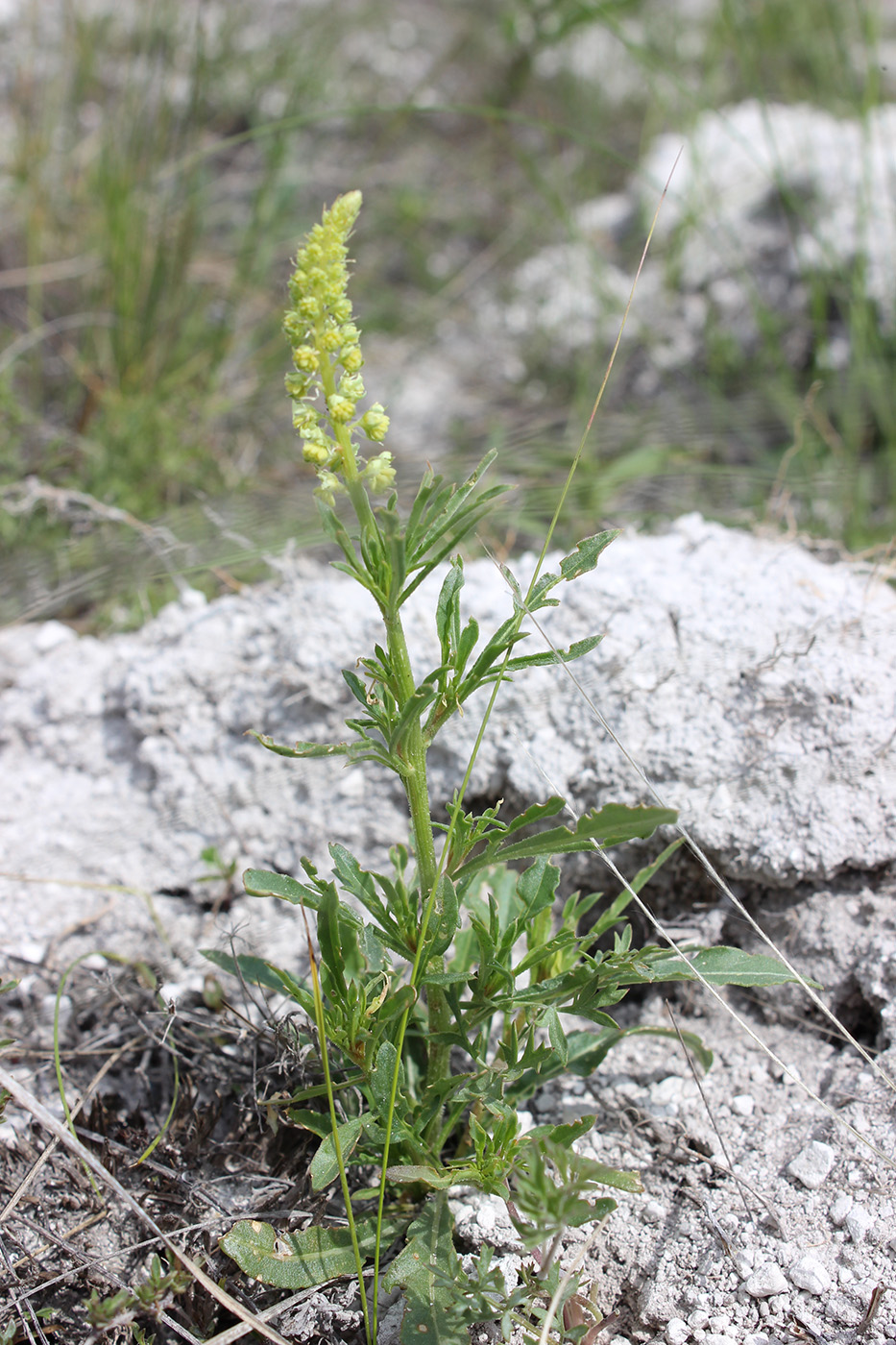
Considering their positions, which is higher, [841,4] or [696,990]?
[841,4]

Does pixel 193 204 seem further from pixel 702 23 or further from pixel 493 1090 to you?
pixel 702 23

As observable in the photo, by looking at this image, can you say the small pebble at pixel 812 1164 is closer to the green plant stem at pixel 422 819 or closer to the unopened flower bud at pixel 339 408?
the green plant stem at pixel 422 819

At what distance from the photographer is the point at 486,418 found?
3.74m

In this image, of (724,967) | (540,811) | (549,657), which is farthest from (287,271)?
(724,967)

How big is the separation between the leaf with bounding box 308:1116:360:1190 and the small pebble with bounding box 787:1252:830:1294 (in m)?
0.69

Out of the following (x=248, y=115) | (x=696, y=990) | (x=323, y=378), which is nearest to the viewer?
(x=323, y=378)

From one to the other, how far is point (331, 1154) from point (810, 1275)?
29.0 inches

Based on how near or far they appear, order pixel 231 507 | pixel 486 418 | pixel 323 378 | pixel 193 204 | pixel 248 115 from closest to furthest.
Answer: pixel 323 378 → pixel 231 507 → pixel 193 204 → pixel 486 418 → pixel 248 115

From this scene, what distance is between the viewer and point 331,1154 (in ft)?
4.51

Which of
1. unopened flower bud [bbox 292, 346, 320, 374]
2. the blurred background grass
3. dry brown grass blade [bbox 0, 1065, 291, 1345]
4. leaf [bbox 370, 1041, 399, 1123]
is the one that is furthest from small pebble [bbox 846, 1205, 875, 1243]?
the blurred background grass

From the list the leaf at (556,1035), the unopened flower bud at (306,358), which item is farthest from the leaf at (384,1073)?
the unopened flower bud at (306,358)

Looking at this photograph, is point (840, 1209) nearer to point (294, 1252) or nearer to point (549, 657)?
point (294, 1252)

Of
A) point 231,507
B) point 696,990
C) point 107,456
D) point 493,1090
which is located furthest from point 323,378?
point 107,456

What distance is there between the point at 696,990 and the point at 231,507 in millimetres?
1946
